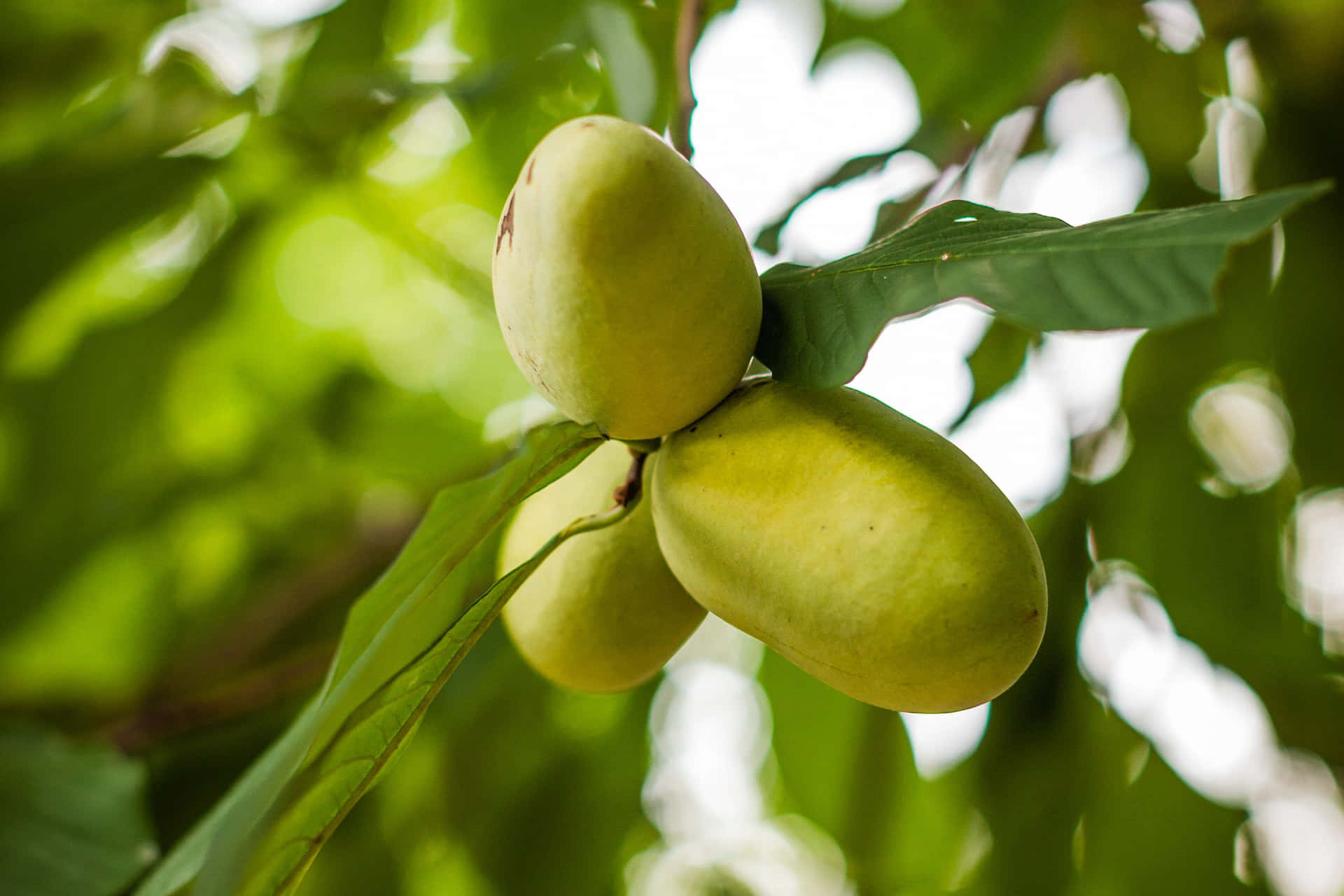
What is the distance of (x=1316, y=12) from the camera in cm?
130

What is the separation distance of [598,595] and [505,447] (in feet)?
2.86

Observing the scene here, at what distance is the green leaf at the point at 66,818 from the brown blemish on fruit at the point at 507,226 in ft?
2.36

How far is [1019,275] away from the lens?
47 cm

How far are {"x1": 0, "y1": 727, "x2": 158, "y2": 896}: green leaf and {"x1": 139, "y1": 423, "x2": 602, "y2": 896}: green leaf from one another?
0.32 meters

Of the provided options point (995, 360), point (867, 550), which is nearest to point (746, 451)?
point (867, 550)

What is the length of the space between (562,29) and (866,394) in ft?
2.34

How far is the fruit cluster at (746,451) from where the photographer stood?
521 millimetres

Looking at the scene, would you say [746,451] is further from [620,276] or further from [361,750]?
[361,750]

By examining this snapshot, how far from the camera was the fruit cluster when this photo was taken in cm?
52

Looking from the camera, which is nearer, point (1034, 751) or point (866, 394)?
point (866, 394)

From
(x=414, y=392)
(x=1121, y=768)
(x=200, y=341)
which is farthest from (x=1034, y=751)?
(x=200, y=341)

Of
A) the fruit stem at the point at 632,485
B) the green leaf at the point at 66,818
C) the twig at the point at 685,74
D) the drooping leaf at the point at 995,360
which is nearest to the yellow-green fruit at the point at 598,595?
the fruit stem at the point at 632,485

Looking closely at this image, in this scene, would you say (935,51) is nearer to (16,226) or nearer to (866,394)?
(866,394)

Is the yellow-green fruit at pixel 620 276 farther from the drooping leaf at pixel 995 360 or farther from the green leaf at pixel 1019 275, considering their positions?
the drooping leaf at pixel 995 360
